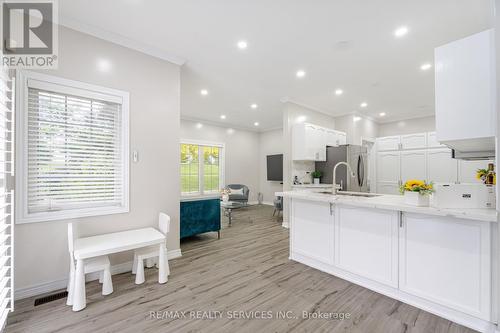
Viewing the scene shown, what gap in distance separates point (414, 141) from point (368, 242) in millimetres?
5071

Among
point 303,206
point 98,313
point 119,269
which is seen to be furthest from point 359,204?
point 119,269

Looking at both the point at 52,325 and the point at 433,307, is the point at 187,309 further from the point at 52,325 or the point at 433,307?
the point at 433,307

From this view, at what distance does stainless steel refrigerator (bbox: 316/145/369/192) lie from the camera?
5145mm

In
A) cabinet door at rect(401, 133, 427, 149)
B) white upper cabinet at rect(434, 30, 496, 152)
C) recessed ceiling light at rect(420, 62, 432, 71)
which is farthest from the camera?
cabinet door at rect(401, 133, 427, 149)

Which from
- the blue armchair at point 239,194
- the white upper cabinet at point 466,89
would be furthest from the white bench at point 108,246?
the blue armchair at point 239,194

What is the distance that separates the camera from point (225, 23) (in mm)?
2430

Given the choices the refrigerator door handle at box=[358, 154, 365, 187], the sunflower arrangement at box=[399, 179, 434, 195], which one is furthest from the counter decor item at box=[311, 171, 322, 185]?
the sunflower arrangement at box=[399, 179, 434, 195]

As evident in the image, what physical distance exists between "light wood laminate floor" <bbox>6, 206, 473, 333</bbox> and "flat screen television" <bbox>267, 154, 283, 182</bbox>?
4.88 meters

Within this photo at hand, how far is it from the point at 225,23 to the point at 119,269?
321 cm

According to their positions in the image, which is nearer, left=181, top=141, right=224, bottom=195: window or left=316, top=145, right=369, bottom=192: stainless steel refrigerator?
left=316, top=145, right=369, bottom=192: stainless steel refrigerator

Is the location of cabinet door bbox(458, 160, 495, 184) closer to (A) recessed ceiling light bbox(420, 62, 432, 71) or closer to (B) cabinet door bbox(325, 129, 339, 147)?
(B) cabinet door bbox(325, 129, 339, 147)

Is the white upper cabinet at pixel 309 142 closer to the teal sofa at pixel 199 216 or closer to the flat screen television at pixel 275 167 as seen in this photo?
the teal sofa at pixel 199 216

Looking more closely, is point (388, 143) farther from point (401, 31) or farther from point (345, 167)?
point (401, 31)

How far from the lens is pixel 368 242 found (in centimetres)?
237
